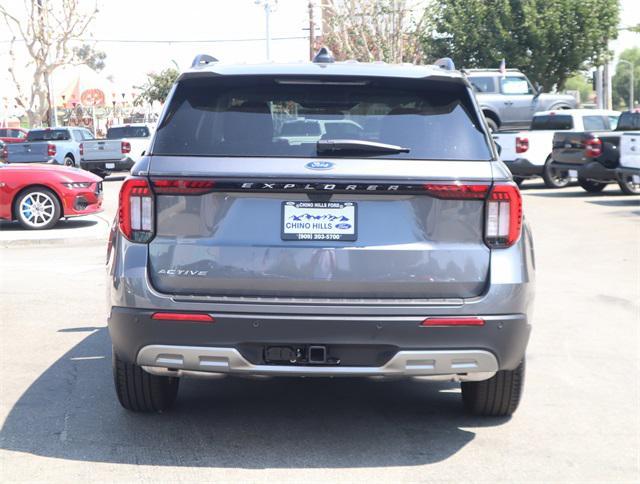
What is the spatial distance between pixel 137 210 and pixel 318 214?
90 cm

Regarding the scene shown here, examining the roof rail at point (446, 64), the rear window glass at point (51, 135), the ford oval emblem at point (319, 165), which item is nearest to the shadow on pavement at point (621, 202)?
the roof rail at point (446, 64)

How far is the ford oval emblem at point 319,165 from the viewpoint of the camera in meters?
5.13

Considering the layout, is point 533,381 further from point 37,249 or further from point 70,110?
point 70,110

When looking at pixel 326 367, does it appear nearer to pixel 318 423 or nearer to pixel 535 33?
pixel 318 423

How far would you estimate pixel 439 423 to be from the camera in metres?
5.99

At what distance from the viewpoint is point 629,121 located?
22.5m

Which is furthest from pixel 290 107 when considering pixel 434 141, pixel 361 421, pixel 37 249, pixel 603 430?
pixel 37 249

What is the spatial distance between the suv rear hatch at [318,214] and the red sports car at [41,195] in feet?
40.6

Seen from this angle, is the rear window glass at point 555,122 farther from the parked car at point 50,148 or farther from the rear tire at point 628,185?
the parked car at point 50,148

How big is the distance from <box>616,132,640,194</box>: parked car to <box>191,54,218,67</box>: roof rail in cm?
1558

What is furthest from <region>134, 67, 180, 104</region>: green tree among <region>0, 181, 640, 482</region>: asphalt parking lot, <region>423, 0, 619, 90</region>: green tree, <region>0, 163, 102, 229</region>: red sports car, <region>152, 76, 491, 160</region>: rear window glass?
<region>152, 76, 491, 160</region>: rear window glass

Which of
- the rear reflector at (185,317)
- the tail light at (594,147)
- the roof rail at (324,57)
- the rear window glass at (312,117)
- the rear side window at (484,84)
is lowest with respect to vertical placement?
the rear reflector at (185,317)

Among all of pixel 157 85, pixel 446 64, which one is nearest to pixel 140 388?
pixel 446 64

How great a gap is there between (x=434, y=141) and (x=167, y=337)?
5.32 feet
